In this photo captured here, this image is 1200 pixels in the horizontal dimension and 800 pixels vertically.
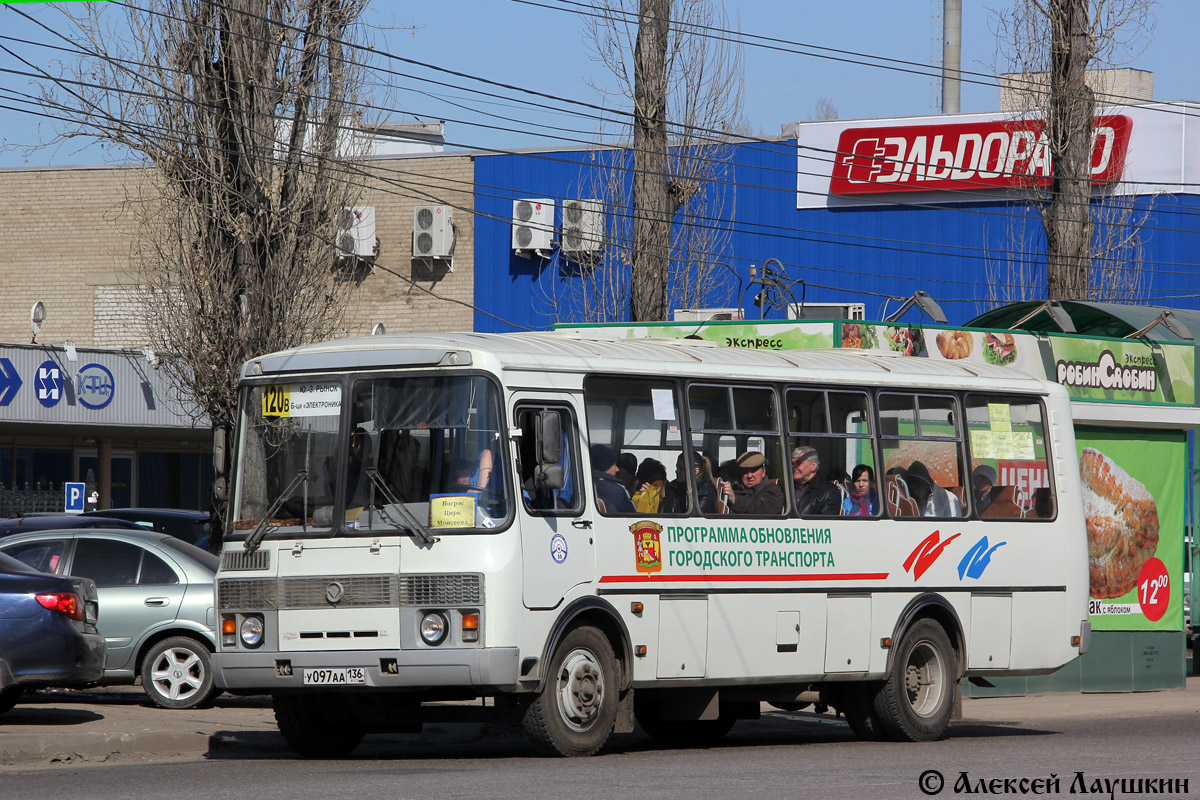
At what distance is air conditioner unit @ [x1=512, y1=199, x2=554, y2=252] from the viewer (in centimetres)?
3934

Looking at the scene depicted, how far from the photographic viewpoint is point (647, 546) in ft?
38.8

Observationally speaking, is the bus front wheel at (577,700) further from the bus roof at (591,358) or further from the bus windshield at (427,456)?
the bus roof at (591,358)

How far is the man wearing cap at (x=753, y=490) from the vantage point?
41.2ft

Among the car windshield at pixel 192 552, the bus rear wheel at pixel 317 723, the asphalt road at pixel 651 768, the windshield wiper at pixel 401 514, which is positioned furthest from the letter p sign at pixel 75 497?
the windshield wiper at pixel 401 514

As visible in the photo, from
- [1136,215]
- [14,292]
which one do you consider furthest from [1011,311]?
[14,292]

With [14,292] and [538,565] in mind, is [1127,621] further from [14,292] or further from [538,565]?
[14,292]

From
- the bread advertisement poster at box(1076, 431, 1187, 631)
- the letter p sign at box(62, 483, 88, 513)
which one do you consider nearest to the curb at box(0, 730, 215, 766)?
the bread advertisement poster at box(1076, 431, 1187, 631)

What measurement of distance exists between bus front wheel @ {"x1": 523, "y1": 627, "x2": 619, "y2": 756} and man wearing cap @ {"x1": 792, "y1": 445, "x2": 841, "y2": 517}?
214 centimetres

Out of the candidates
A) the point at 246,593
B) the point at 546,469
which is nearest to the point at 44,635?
the point at 246,593

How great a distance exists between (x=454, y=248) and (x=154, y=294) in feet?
60.7

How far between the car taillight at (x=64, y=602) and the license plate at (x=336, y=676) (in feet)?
9.69

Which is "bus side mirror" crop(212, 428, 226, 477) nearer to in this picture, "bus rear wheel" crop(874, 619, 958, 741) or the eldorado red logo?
"bus rear wheel" crop(874, 619, 958, 741)

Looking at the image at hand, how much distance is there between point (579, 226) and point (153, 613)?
2387 centimetres

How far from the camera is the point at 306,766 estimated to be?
11.1 meters
